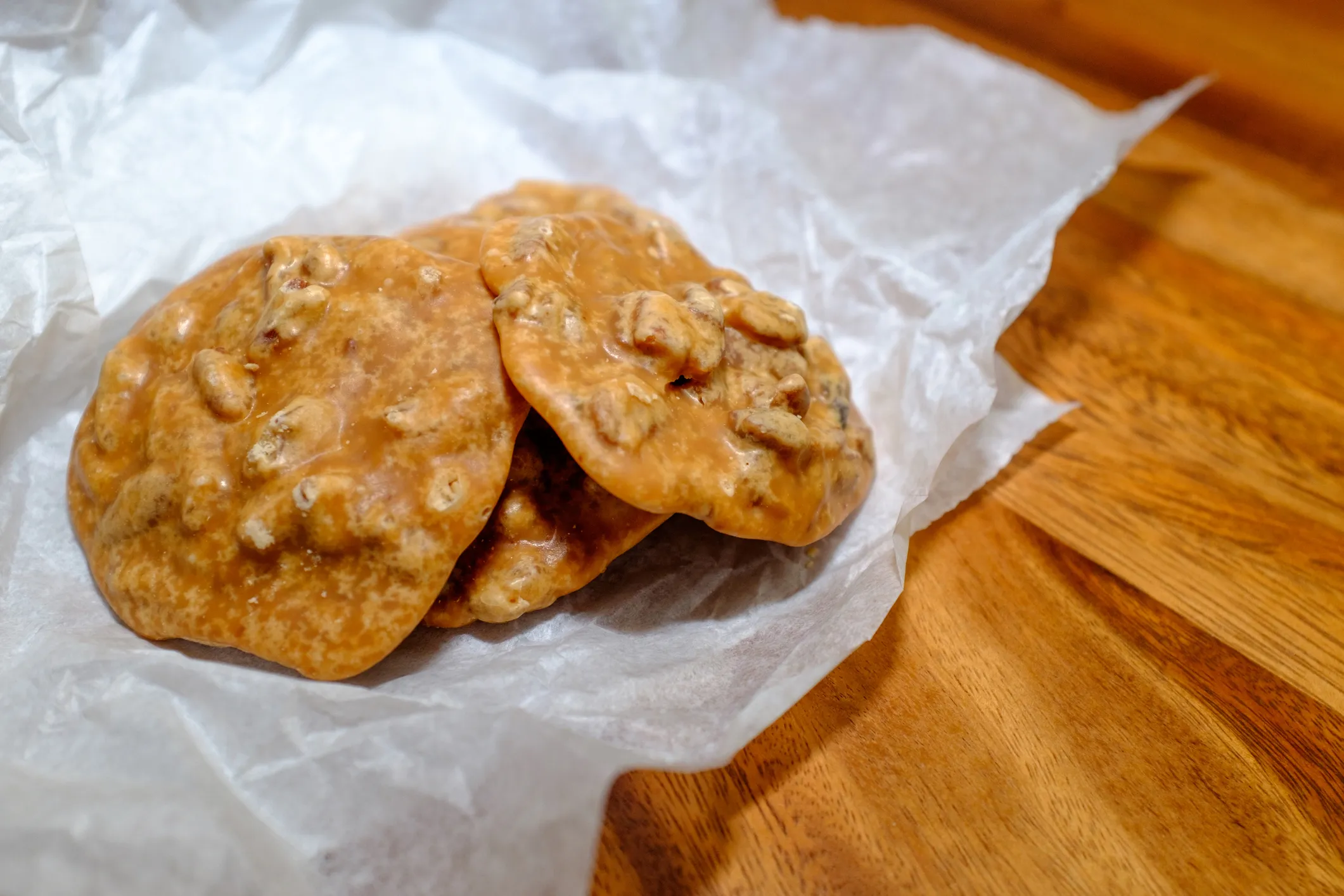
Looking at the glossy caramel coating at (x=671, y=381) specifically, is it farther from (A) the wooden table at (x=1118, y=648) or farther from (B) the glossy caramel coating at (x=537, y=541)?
(A) the wooden table at (x=1118, y=648)

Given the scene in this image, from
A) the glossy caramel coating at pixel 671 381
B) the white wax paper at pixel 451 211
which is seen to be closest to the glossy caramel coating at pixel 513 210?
the glossy caramel coating at pixel 671 381

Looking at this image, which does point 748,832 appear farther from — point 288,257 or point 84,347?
point 84,347

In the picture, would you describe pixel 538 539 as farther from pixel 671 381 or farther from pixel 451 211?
pixel 451 211

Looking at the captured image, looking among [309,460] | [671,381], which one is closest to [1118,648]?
[671,381]

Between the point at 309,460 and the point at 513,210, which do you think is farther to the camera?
the point at 513,210

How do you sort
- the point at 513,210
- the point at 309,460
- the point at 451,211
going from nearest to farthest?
the point at 309,460, the point at 513,210, the point at 451,211

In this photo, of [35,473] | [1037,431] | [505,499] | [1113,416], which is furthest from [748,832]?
[35,473]

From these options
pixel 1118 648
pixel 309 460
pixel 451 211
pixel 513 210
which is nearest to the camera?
pixel 309 460
